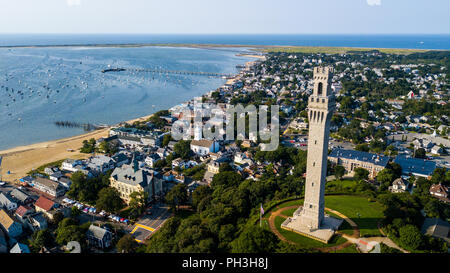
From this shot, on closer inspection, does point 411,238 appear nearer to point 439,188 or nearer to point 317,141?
point 317,141

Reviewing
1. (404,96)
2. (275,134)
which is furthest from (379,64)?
Result: (275,134)

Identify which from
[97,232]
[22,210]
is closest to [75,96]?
[22,210]

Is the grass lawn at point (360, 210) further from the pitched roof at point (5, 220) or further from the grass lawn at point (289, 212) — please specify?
the pitched roof at point (5, 220)

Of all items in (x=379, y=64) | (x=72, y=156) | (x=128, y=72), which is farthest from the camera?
(x=379, y=64)

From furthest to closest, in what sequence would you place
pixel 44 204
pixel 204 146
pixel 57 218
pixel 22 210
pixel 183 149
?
pixel 204 146 → pixel 183 149 → pixel 44 204 → pixel 22 210 → pixel 57 218

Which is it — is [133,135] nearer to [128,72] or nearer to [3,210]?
[3,210]
